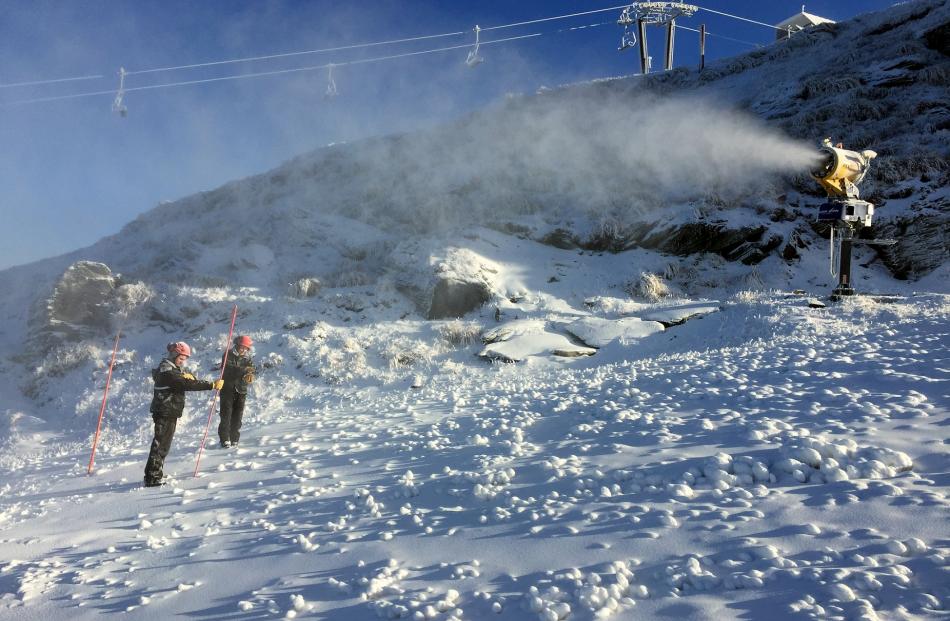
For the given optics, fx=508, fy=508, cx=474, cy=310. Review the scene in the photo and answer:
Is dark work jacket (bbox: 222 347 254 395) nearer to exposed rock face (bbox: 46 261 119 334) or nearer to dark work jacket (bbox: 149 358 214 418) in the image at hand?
dark work jacket (bbox: 149 358 214 418)

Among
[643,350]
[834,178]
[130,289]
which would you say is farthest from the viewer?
[130,289]

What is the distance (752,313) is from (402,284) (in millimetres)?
12692

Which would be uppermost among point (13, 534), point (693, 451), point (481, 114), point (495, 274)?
point (481, 114)

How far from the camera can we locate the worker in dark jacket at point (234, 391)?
9567 mm

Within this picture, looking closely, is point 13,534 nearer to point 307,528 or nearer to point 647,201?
point 307,528

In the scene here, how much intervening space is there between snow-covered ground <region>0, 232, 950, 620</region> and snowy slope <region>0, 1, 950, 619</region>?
1.4 inches

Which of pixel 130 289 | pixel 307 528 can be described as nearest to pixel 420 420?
pixel 307 528

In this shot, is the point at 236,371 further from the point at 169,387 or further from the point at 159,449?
the point at 159,449

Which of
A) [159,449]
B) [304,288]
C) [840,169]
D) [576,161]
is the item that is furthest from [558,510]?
[576,161]

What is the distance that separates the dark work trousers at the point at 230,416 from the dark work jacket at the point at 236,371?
9 centimetres

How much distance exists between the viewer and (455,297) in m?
19.4

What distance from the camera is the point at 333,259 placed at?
939 inches

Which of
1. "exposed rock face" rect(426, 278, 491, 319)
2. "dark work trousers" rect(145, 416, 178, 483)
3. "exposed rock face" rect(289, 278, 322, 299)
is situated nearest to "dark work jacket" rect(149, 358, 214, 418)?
"dark work trousers" rect(145, 416, 178, 483)

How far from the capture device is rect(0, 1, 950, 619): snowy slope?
13.2 ft
